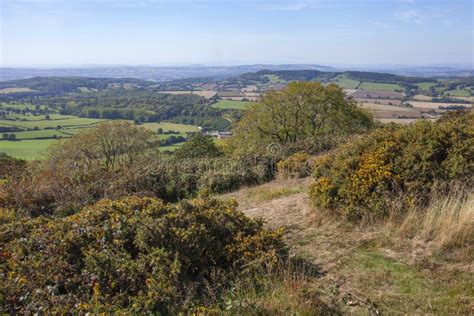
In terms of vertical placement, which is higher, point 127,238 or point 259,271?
point 127,238

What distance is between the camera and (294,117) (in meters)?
30.4

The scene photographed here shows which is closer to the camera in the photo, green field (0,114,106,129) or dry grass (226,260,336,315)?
dry grass (226,260,336,315)

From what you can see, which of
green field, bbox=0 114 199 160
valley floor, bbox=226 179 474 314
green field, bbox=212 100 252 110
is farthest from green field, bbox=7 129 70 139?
valley floor, bbox=226 179 474 314

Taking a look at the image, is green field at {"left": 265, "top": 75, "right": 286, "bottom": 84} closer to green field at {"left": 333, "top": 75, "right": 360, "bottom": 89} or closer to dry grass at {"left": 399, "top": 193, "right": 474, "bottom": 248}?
green field at {"left": 333, "top": 75, "right": 360, "bottom": 89}

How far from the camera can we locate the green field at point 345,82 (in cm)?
10920

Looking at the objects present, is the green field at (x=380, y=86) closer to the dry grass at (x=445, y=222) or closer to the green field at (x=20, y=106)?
the green field at (x=20, y=106)

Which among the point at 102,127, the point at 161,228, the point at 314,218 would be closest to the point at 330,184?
the point at 314,218

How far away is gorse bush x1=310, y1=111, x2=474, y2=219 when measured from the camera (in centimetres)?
620

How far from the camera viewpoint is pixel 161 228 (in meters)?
4.77

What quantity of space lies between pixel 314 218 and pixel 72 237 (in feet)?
13.2

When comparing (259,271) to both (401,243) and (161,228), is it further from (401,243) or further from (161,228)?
(401,243)

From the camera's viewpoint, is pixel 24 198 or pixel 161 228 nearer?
pixel 161 228

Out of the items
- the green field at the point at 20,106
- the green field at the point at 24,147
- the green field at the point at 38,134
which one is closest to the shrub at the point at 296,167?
the green field at the point at 24,147

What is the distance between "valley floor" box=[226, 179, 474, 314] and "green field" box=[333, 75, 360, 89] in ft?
349
